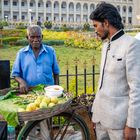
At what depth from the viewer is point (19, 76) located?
11.8ft

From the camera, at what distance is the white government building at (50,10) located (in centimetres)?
6156

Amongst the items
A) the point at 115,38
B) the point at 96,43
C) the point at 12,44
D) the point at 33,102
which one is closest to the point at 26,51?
the point at 33,102

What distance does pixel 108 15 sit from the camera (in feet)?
8.03

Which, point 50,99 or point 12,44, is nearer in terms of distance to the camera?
point 50,99

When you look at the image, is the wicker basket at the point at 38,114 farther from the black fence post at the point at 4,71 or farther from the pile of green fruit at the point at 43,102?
the black fence post at the point at 4,71

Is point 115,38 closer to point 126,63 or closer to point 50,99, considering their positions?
point 126,63

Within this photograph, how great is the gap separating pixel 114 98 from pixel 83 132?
0.83 m

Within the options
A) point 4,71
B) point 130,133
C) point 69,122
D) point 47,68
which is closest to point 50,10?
point 4,71

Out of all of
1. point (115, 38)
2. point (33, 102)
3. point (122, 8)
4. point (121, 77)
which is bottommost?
point (33, 102)

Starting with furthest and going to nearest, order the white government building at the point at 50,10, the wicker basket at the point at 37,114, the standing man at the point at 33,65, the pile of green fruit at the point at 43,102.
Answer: the white government building at the point at 50,10
the standing man at the point at 33,65
the pile of green fruit at the point at 43,102
the wicker basket at the point at 37,114

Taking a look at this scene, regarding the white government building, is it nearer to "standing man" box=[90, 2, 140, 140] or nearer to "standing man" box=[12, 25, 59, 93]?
"standing man" box=[12, 25, 59, 93]

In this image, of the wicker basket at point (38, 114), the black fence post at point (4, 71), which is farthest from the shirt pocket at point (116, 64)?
the black fence post at point (4, 71)

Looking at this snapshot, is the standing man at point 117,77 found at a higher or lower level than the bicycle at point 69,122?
higher

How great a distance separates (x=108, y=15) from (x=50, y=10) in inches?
2499
